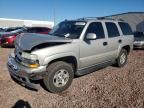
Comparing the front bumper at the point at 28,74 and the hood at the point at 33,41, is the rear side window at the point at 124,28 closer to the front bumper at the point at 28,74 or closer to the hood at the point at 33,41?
the hood at the point at 33,41

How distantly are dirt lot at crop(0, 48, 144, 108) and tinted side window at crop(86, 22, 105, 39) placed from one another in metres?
1.39

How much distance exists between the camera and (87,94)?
15.3ft

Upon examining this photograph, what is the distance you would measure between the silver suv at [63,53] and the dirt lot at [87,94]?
0.31 metres

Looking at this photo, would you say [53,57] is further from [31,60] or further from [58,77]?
[58,77]

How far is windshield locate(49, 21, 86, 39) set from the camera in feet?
16.9

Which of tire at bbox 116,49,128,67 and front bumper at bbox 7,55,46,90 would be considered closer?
front bumper at bbox 7,55,46,90

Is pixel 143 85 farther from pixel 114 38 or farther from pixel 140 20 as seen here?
pixel 140 20

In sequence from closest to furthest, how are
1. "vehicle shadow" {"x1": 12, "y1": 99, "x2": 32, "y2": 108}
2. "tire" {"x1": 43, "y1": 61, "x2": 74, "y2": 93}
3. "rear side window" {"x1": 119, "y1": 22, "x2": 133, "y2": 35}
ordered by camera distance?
"vehicle shadow" {"x1": 12, "y1": 99, "x2": 32, "y2": 108}, "tire" {"x1": 43, "y1": 61, "x2": 74, "y2": 93}, "rear side window" {"x1": 119, "y1": 22, "x2": 133, "y2": 35}

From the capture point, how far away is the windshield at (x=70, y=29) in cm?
516

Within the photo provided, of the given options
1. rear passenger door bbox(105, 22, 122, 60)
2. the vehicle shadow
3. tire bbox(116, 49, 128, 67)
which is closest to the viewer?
the vehicle shadow

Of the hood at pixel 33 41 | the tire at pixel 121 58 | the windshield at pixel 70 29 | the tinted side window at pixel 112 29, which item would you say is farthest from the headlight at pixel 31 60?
the tire at pixel 121 58

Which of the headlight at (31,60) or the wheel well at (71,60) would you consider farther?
the wheel well at (71,60)

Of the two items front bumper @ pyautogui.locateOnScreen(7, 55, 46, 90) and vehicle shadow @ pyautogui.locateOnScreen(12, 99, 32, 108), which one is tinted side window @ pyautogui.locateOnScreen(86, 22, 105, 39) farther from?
vehicle shadow @ pyautogui.locateOnScreen(12, 99, 32, 108)

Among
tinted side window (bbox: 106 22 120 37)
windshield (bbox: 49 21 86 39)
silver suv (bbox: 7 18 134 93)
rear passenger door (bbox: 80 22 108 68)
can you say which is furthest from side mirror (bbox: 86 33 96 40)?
tinted side window (bbox: 106 22 120 37)
